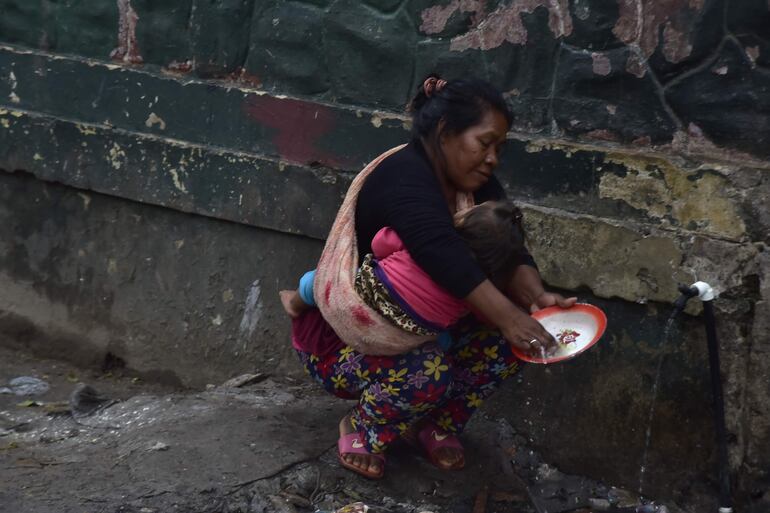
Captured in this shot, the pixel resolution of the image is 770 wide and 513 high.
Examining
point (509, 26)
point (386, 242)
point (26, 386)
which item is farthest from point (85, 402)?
point (509, 26)

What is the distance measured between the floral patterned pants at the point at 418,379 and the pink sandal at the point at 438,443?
28 millimetres

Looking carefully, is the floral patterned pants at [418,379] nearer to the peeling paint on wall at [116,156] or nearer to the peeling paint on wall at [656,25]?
the peeling paint on wall at [656,25]

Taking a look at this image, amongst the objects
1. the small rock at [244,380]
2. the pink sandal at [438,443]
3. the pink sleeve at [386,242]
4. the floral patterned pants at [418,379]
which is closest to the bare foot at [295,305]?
Answer: the floral patterned pants at [418,379]

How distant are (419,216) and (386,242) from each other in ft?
0.58

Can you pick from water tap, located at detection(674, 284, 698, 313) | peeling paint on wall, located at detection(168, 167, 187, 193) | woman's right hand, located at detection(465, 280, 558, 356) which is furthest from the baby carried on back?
peeling paint on wall, located at detection(168, 167, 187, 193)

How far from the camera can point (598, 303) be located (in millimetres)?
4379

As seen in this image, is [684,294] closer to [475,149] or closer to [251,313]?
[475,149]

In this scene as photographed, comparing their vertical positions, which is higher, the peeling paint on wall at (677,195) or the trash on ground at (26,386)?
the peeling paint on wall at (677,195)

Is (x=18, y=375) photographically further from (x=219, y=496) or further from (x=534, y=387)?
(x=534, y=387)

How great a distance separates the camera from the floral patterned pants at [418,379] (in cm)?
388

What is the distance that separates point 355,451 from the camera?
166 inches

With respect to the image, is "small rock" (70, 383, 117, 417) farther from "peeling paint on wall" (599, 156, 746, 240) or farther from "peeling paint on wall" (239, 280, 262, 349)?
"peeling paint on wall" (599, 156, 746, 240)

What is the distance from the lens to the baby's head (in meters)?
3.73

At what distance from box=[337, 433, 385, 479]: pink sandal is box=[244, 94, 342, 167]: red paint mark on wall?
1.20m
